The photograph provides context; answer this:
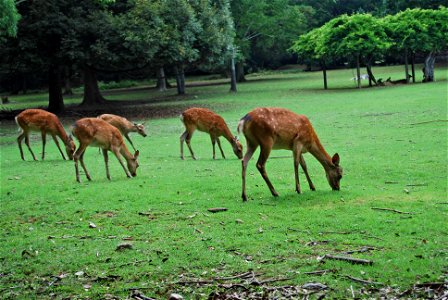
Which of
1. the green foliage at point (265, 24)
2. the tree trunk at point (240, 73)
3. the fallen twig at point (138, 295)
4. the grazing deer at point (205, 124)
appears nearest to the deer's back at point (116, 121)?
the grazing deer at point (205, 124)

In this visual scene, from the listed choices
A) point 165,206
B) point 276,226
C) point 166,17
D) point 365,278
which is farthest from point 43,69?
point 365,278

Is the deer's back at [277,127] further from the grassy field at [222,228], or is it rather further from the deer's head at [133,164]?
the deer's head at [133,164]

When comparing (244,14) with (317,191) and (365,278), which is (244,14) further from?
(365,278)

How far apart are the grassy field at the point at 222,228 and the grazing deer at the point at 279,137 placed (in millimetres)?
378

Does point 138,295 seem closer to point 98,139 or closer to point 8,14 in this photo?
point 98,139

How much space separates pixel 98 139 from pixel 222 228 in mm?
4608

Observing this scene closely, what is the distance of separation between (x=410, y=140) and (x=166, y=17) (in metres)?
13.9

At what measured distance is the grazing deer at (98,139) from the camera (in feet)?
34.9

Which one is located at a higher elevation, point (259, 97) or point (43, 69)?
point (43, 69)

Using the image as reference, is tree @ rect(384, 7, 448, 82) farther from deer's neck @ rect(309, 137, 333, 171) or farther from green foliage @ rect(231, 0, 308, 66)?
deer's neck @ rect(309, 137, 333, 171)

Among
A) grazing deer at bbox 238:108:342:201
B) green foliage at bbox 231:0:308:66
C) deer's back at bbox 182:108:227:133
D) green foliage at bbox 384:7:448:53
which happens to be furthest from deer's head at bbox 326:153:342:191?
green foliage at bbox 231:0:308:66

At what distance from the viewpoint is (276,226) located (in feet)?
22.4

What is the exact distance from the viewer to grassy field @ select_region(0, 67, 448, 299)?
5.30 metres

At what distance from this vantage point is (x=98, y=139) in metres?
10.7
